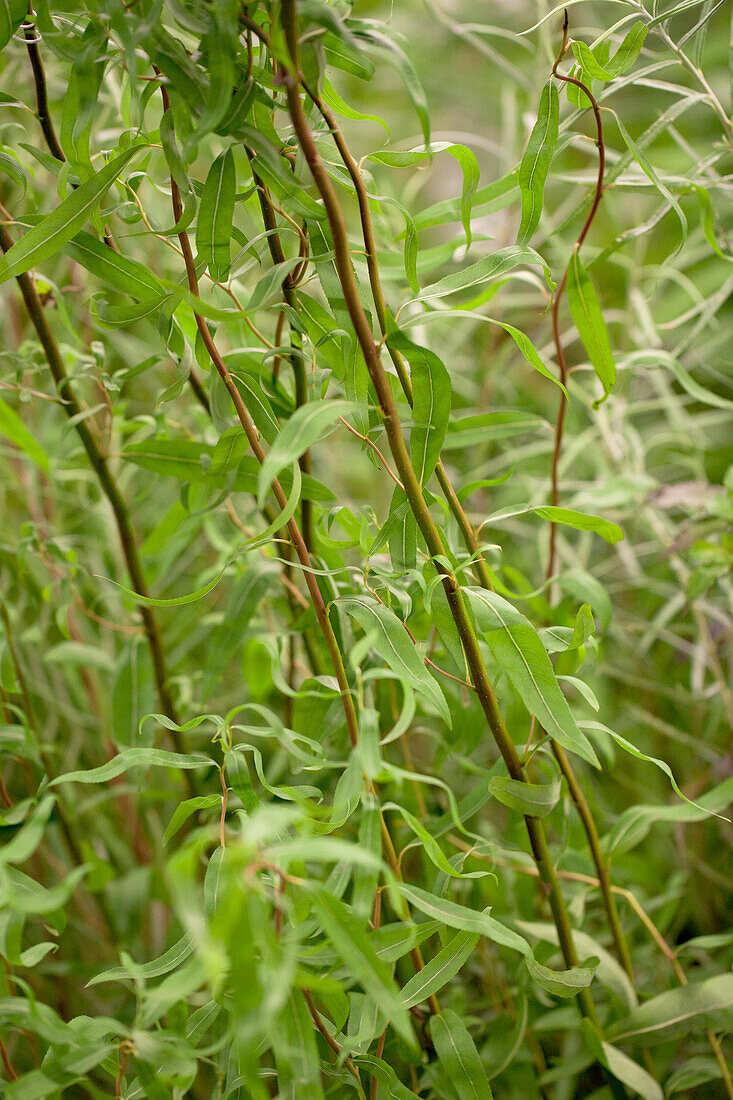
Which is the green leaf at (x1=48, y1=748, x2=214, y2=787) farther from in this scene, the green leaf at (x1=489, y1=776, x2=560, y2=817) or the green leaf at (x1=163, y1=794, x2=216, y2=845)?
the green leaf at (x1=489, y1=776, x2=560, y2=817)

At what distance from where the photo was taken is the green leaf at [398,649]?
0.37 metres

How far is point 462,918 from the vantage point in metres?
0.37

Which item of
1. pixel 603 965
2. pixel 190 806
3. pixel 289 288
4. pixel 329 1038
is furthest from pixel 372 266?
pixel 603 965

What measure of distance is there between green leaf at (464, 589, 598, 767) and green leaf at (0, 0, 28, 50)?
0.36m

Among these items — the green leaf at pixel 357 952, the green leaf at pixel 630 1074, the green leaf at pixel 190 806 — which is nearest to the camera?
the green leaf at pixel 357 952

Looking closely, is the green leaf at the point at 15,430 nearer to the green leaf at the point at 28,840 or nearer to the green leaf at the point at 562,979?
the green leaf at the point at 28,840

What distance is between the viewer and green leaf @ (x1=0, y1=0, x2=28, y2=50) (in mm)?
371

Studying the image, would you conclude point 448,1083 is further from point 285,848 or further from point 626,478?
point 626,478

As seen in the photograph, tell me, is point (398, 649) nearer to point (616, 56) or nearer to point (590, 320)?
point (590, 320)

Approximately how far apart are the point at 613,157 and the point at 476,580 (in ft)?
1.40

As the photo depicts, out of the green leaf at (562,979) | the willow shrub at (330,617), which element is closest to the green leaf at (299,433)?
the willow shrub at (330,617)

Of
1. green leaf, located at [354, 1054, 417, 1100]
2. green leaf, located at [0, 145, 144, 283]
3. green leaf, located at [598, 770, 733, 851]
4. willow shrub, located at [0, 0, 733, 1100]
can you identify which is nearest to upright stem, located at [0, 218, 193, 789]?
willow shrub, located at [0, 0, 733, 1100]

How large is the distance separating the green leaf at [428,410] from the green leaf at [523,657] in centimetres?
7

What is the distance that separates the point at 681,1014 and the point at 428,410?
444 millimetres
